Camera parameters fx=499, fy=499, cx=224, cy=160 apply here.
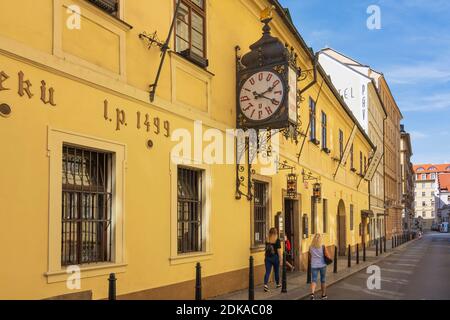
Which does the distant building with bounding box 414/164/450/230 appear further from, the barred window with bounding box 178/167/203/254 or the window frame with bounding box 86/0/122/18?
the window frame with bounding box 86/0/122/18

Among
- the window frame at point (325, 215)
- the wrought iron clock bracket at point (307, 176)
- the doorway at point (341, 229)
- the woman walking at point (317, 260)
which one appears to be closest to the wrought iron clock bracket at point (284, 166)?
the wrought iron clock bracket at point (307, 176)

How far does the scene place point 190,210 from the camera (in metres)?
10.1

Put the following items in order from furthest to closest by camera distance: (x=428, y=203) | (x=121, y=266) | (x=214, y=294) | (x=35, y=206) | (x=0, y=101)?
(x=428, y=203) < (x=214, y=294) < (x=121, y=266) < (x=35, y=206) < (x=0, y=101)

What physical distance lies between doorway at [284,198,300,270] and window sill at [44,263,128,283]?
985 cm

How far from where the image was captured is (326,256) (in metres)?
11.2

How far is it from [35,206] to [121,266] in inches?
78.3

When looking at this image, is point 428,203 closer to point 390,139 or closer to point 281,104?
point 390,139

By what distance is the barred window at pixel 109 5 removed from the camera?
736 centimetres

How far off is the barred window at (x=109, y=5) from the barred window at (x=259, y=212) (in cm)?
668

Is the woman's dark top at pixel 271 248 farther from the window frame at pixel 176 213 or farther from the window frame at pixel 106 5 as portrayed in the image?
the window frame at pixel 106 5

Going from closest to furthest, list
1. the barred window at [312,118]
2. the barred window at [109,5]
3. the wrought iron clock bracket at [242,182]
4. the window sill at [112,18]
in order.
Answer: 1. the window sill at [112,18]
2. the barred window at [109,5]
3. the wrought iron clock bracket at [242,182]
4. the barred window at [312,118]

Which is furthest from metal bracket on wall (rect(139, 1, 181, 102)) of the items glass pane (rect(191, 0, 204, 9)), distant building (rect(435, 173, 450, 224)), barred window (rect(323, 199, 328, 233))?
distant building (rect(435, 173, 450, 224))

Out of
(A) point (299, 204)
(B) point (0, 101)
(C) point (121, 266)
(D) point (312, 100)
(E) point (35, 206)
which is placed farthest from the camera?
(D) point (312, 100)
